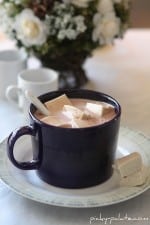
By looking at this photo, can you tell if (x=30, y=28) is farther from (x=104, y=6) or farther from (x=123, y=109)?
(x=123, y=109)

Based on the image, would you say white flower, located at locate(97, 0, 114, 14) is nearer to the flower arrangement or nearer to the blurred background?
the flower arrangement

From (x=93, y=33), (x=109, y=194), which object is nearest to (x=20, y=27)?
(x=93, y=33)

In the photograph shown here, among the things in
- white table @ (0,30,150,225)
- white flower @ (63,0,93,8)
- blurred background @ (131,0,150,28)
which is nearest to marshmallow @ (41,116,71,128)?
white table @ (0,30,150,225)

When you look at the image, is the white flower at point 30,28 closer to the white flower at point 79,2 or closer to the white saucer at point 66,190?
the white flower at point 79,2

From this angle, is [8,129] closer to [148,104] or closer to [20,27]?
[20,27]

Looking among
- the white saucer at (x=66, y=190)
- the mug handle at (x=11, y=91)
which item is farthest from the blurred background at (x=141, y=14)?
the white saucer at (x=66, y=190)

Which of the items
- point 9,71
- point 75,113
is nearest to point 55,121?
point 75,113
